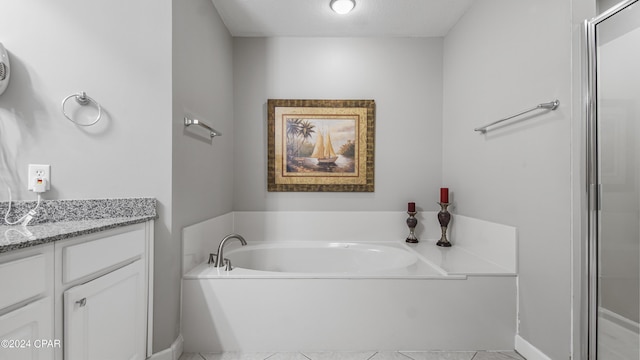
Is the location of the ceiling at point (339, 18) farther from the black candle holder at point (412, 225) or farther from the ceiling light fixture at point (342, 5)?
the black candle holder at point (412, 225)

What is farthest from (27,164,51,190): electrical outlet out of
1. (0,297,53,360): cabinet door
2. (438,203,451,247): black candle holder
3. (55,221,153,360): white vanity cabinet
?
(438,203,451,247): black candle holder

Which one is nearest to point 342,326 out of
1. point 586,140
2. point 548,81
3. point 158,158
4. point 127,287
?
point 127,287

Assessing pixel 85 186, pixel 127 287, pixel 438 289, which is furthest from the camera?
pixel 438 289

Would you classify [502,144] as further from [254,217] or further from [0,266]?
[0,266]

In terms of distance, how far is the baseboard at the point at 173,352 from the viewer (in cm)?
150

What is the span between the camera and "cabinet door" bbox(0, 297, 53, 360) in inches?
31.6

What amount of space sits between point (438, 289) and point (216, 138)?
1809mm

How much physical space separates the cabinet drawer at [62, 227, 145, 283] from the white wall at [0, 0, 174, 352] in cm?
16

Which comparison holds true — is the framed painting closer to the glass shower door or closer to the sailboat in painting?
the sailboat in painting

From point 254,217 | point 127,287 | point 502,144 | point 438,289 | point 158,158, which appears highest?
point 502,144

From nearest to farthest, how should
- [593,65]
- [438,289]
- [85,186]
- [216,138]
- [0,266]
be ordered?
[0,266]
[593,65]
[85,186]
[438,289]
[216,138]

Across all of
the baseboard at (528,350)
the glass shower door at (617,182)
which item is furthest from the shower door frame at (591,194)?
the baseboard at (528,350)

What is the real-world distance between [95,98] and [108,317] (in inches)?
40.6

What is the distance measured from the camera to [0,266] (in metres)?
0.79
